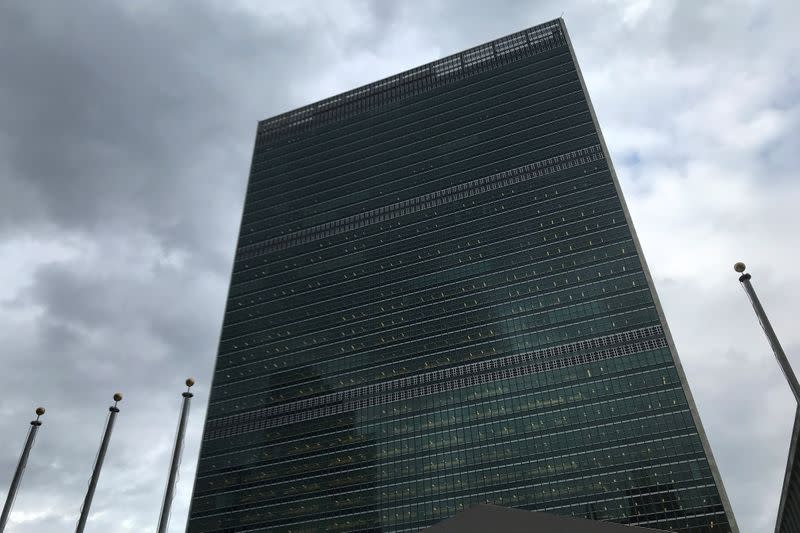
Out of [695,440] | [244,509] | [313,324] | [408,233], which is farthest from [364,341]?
[695,440]

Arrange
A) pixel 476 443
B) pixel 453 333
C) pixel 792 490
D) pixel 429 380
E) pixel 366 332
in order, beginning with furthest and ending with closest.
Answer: pixel 366 332 < pixel 453 333 < pixel 429 380 < pixel 476 443 < pixel 792 490

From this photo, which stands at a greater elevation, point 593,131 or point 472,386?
point 593,131

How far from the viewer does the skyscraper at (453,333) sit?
116m

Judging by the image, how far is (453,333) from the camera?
142500 millimetres

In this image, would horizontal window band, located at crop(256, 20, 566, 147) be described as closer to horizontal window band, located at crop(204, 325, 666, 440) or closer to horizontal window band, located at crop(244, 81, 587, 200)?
horizontal window band, located at crop(244, 81, 587, 200)

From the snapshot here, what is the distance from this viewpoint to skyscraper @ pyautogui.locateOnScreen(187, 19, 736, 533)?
382 ft

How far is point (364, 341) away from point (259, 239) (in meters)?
52.7

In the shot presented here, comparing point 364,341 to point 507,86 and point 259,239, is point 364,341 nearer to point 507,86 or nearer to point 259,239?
point 259,239

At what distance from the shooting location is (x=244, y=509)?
139 m

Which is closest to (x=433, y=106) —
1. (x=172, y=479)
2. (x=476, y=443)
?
(x=476, y=443)

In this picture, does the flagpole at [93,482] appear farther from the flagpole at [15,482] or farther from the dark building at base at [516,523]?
the dark building at base at [516,523]

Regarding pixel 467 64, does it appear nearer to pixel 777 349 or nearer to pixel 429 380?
pixel 429 380

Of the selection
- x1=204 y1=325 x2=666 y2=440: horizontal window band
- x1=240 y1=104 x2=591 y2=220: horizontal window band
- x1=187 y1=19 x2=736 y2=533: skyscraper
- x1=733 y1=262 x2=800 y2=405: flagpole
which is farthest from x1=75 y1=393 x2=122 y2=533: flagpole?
x1=240 y1=104 x2=591 y2=220: horizontal window band

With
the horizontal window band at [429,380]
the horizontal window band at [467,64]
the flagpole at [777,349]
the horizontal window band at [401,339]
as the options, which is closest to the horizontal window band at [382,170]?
the horizontal window band at [467,64]
